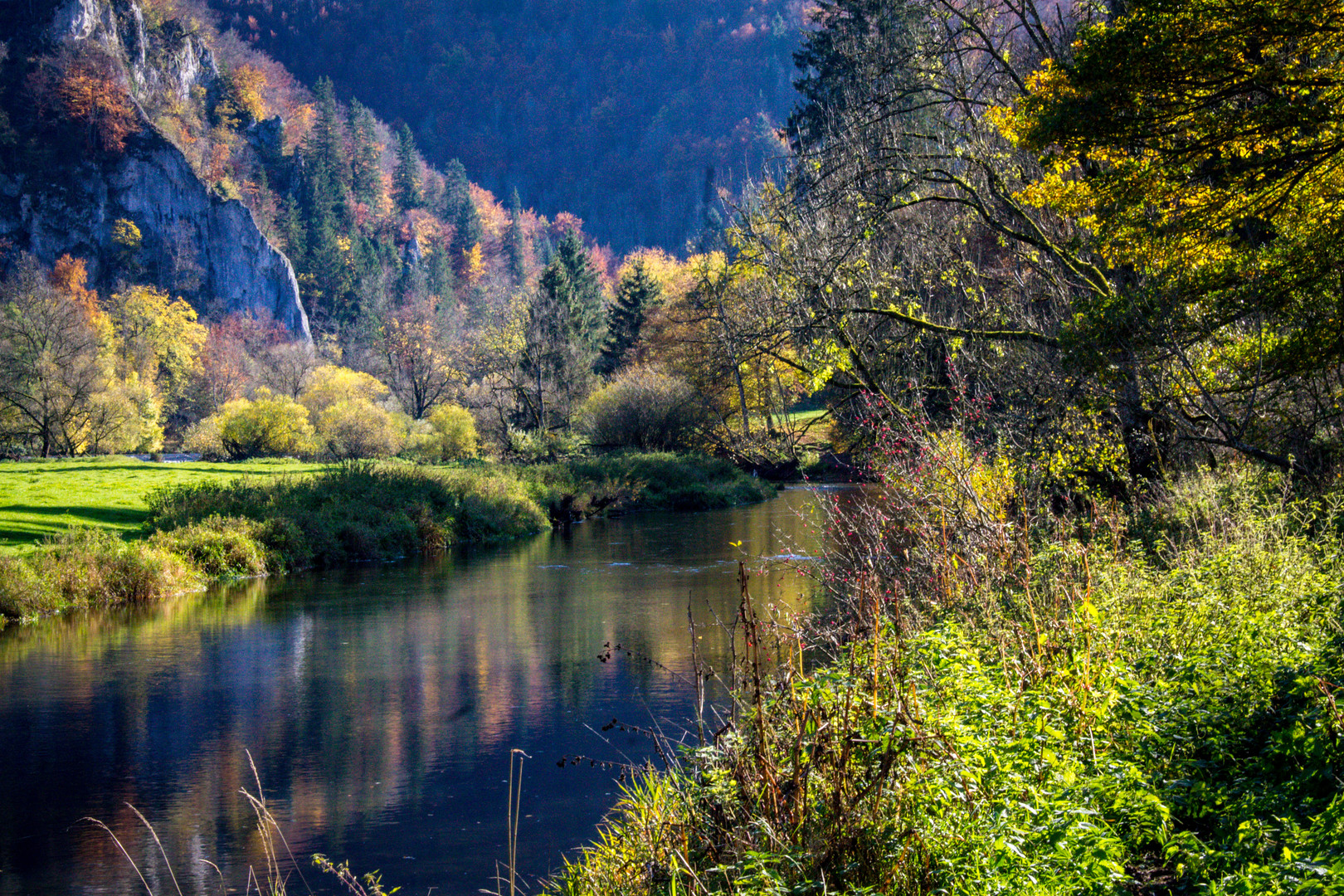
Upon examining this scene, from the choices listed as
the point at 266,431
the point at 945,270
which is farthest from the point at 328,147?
the point at 945,270

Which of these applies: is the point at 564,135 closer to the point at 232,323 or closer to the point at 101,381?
the point at 232,323

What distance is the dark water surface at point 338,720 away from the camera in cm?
870

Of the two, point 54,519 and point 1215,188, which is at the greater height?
point 1215,188

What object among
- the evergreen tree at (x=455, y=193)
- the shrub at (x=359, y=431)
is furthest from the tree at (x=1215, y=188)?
the evergreen tree at (x=455, y=193)

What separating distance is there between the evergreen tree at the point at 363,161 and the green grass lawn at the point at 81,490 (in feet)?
247

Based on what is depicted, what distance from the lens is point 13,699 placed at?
43.3ft

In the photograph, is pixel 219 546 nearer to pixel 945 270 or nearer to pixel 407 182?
pixel 945 270

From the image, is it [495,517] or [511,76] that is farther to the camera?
[511,76]

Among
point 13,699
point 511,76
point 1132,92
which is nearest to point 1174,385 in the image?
point 1132,92

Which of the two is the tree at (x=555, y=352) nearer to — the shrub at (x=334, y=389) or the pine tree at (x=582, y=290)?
the pine tree at (x=582, y=290)

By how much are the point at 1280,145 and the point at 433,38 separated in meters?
192

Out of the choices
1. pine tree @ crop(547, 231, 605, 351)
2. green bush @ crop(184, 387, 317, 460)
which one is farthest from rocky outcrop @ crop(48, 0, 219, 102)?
green bush @ crop(184, 387, 317, 460)

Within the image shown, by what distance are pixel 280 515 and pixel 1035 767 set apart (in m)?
22.5

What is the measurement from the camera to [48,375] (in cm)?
4300
